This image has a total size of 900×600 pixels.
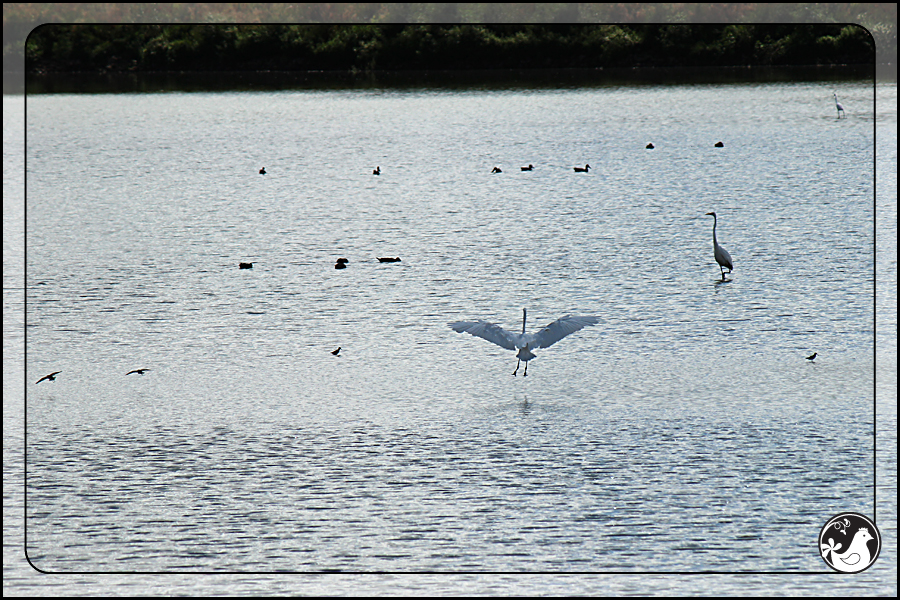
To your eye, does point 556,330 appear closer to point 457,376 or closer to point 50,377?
point 457,376

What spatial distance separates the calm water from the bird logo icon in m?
0.42

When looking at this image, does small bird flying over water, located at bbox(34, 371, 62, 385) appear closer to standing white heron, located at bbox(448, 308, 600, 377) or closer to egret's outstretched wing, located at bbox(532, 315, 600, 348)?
standing white heron, located at bbox(448, 308, 600, 377)

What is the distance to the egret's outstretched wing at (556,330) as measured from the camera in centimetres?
982

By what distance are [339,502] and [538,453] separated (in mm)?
1752

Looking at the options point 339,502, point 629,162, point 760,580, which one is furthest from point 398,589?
point 629,162

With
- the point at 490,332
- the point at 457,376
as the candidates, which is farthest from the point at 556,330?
the point at 457,376

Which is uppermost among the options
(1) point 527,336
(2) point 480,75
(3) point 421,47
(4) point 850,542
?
(2) point 480,75

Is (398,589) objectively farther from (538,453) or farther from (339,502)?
(538,453)

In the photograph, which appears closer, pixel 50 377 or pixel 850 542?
pixel 850 542

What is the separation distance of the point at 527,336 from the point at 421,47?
258 inches

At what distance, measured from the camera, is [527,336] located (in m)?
9.93

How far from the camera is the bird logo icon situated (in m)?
5.59

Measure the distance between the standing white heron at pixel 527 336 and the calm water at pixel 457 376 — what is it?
1.61ft

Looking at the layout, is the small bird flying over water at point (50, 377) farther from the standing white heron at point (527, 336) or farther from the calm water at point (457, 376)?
the standing white heron at point (527, 336)
